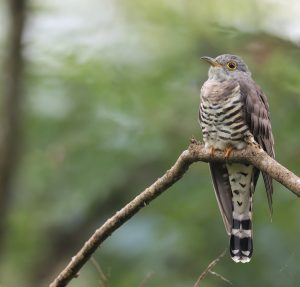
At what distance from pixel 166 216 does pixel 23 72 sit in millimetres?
1522

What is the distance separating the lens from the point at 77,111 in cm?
744

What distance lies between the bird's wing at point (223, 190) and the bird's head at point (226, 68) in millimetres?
574

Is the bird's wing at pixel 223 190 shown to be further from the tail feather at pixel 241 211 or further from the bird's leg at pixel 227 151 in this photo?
the bird's leg at pixel 227 151

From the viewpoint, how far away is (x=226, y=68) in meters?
5.41

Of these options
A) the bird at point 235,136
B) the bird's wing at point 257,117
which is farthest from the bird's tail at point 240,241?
the bird's wing at point 257,117

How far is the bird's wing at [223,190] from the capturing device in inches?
197

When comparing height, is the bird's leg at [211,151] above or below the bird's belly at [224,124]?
below

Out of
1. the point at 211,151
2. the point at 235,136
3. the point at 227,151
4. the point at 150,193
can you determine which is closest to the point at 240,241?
the point at 235,136

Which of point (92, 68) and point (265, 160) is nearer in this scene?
point (265, 160)

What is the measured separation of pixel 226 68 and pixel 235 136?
741 millimetres

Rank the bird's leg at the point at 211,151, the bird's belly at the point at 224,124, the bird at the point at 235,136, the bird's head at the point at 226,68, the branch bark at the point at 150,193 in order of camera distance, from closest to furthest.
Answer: the branch bark at the point at 150,193 → the bird's leg at the point at 211,151 → the bird's belly at the point at 224,124 → the bird at the point at 235,136 → the bird's head at the point at 226,68

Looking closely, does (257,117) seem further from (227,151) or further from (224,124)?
(227,151)

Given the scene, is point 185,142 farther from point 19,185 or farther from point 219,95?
point 219,95

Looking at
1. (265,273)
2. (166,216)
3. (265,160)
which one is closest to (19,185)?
(166,216)
